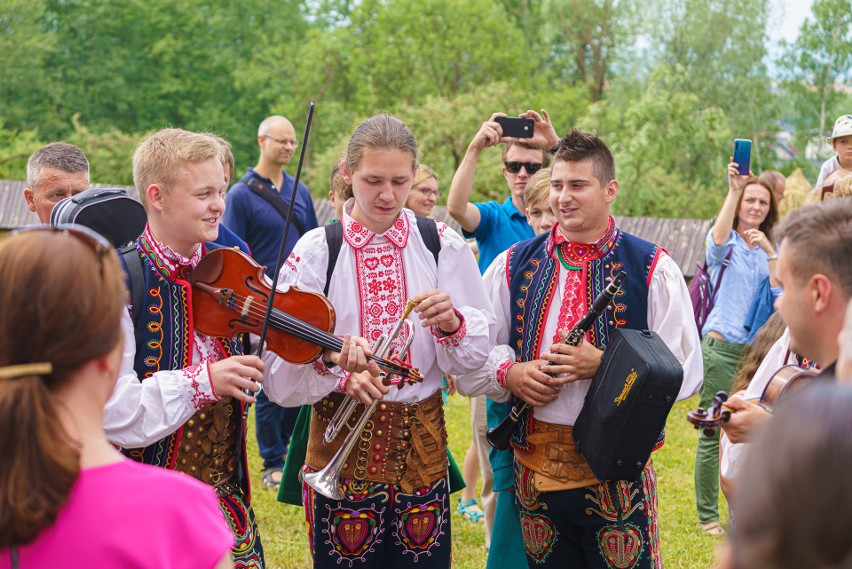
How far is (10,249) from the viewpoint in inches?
66.8

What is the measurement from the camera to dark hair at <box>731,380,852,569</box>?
1147 mm

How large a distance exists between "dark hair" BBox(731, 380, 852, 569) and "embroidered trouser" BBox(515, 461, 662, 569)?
223 centimetres

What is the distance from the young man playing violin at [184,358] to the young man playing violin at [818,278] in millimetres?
1611

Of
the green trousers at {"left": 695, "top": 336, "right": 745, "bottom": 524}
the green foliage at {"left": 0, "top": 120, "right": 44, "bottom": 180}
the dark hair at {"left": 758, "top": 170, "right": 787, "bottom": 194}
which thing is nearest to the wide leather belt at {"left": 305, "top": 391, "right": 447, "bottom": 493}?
the green trousers at {"left": 695, "top": 336, "right": 745, "bottom": 524}

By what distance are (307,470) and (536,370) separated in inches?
36.1

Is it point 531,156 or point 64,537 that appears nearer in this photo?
point 64,537

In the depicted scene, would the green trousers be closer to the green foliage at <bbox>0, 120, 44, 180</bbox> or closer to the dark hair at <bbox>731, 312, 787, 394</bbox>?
the dark hair at <bbox>731, 312, 787, 394</bbox>

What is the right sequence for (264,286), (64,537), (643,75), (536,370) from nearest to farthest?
(64,537)
(264,286)
(536,370)
(643,75)

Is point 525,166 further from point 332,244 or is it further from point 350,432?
point 350,432

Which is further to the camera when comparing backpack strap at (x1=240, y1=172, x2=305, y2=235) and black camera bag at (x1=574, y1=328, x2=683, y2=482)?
backpack strap at (x1=240, y1=172, x2=305, y2=235)

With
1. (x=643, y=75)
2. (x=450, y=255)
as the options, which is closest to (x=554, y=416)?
(x=450, y=255)

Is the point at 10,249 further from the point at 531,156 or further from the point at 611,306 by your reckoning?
the point at 531,156

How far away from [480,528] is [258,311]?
3.25 meters

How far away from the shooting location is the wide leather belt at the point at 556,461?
344cm
